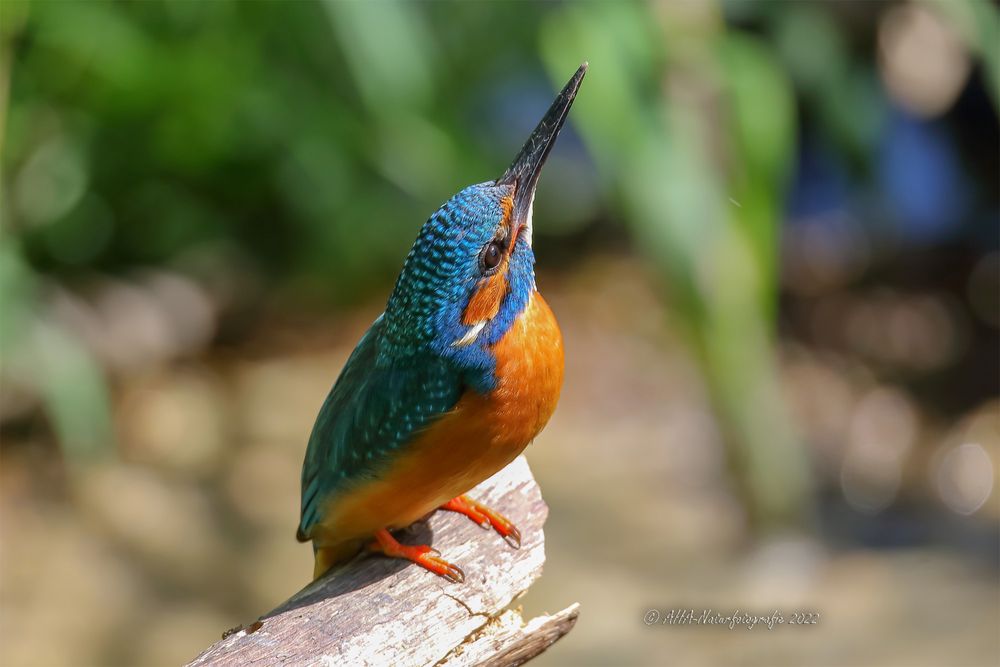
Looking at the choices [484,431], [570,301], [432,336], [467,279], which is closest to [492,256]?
[467,279]

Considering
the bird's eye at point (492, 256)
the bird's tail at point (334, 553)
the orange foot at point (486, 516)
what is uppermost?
the bird's eye at point (492, 256)

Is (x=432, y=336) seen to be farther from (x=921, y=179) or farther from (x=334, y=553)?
(x=921, y=179)

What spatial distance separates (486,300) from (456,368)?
0.15 m

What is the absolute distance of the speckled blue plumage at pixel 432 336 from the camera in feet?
7.44

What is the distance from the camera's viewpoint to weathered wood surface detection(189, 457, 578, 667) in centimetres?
210

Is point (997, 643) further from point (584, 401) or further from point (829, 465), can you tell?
point (584, 401)

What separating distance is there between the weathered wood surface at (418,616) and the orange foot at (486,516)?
2cm

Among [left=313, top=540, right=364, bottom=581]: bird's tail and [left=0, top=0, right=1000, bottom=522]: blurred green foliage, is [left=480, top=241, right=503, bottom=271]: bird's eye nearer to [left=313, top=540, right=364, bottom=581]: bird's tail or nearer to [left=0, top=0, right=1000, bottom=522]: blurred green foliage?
[left=313, top=540, right=364, bottom=581]: bird's tail

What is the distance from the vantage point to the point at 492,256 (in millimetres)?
2295

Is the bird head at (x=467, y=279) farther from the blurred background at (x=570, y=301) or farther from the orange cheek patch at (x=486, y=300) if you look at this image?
the blurred background at (x=570, y=301)

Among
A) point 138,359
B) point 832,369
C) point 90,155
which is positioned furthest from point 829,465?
point 90,155

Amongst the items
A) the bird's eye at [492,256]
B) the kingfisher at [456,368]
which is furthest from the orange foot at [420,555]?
the bird's eye at [492,256]

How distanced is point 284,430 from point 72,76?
1.80 metres

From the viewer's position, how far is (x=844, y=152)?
18.7 ft
